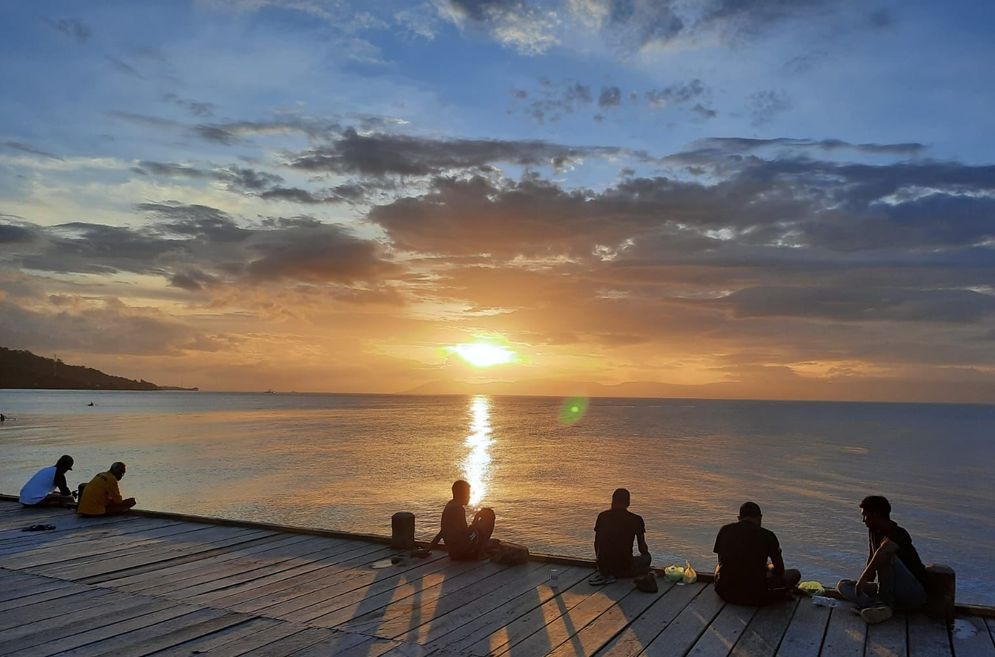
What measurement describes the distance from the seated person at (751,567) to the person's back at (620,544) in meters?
1.31

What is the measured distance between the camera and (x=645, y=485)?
41.8 m

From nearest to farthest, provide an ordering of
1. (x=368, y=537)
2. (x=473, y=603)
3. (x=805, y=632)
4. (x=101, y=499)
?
(x=805, y=632) < (x=473, y=603) < (x=368, y=537) < (x=101, y=499)

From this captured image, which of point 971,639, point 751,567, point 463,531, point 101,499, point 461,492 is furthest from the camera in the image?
point 101,499

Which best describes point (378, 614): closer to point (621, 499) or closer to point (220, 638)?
point (220, 638)

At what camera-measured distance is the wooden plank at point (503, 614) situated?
25.6 feet

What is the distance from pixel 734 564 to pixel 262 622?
6430 millimetres

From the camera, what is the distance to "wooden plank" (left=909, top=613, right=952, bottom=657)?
292 inches

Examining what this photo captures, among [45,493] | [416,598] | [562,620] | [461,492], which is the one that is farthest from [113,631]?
[45,493]

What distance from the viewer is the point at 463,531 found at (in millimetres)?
11312

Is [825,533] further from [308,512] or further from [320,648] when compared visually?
[320,648]

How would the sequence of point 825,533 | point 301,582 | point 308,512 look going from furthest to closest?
point 308,512 → point 825,533 → point 301,582

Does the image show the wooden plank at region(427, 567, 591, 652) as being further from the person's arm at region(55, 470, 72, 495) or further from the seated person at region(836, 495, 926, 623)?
the person's arm at region(55, 470, 72, 495)

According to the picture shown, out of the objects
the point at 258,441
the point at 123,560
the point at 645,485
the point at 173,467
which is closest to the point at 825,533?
the point at 645,485

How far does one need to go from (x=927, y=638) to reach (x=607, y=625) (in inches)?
149
